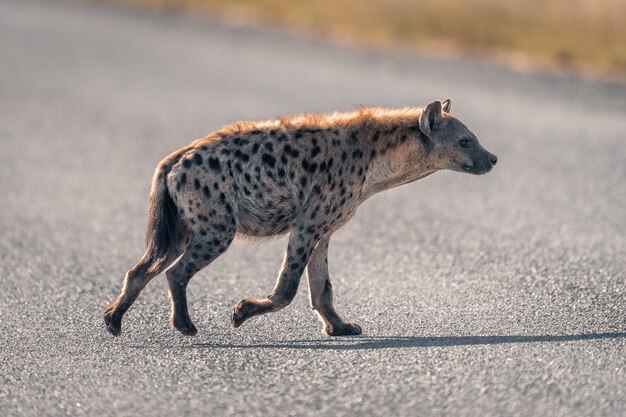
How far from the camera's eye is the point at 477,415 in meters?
5.35

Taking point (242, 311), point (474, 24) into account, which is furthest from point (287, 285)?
point (474, 24)

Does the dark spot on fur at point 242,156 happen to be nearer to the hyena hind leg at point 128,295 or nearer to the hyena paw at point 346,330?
the hyena hind leg at point 128,295

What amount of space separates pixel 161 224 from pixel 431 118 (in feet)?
5.26

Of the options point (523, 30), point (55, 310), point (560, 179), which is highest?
point (523, 30)

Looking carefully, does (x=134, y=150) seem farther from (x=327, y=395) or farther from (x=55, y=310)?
(x=327, y=395)

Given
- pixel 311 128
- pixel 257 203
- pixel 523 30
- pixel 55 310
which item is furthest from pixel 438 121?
pixel 523 30

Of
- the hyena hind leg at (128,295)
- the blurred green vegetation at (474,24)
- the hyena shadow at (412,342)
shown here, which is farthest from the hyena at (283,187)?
the blurred green vegetation at (474,24)

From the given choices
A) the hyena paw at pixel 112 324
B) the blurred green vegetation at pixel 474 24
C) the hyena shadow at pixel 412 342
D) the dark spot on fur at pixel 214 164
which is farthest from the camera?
the blurred green vegetation at pixel 474 24

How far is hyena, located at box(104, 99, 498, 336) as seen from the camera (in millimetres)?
6555

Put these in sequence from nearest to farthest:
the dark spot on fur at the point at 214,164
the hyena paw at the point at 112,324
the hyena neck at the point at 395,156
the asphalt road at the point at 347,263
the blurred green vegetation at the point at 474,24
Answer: the asphalt road at the point at 347,263
the hyena paw at the point at 112,324
the dark spot on fur at the point at 214,164
the hyena neck at the point at 395,156
the blurred green vegetation at the point at 474,24

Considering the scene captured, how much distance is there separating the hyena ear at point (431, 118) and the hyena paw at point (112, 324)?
6.38ft

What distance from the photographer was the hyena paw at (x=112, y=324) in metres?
6.50

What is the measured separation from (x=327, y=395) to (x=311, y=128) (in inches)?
71.7

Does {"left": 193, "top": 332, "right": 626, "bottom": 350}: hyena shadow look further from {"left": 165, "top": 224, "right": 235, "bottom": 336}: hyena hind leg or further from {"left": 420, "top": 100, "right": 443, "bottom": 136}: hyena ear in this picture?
{"left": 420, "top": 100, "right": 443, "bottom": 136}: hyena ear
